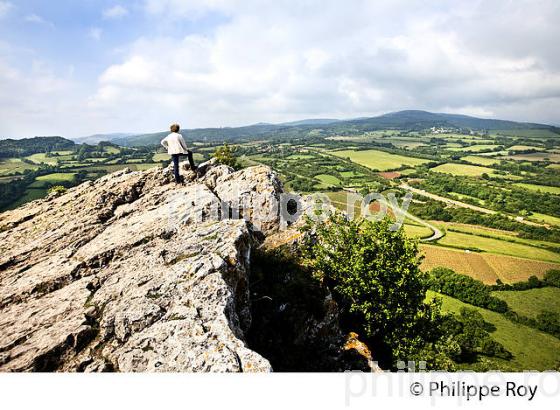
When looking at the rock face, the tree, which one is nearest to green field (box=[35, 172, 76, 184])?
the rock face

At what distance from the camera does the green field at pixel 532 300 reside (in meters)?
63.7

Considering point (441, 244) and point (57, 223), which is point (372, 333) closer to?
point (57, 223)

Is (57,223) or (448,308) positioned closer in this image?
(57,223)

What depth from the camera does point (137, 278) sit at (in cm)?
1116

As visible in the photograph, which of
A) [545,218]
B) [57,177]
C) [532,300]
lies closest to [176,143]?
[532,300]

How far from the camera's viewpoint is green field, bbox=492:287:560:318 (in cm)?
6366

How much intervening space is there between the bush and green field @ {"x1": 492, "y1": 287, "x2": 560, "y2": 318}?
2.70m

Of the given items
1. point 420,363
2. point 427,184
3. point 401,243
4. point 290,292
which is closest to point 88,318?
point 290,292

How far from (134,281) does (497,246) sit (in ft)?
335

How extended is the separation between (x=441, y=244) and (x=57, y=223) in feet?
303

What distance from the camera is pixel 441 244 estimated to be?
8856cm

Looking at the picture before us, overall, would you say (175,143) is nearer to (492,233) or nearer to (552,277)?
(552,277)

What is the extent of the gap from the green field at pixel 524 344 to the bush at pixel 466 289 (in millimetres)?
1854

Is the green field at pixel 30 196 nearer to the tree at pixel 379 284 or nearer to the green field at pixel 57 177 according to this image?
the green field at pixel 57 177
